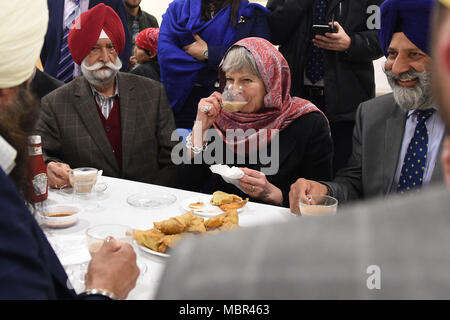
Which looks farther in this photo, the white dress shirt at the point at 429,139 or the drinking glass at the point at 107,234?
the white dress shirt at the point at 429,139

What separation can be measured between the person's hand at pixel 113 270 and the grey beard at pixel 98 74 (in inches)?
63.9

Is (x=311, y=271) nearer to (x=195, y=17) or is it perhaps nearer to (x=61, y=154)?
(x=61, y=154)

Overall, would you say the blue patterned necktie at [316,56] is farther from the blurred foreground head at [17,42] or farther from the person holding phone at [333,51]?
the blurred foreground head at [17,42]

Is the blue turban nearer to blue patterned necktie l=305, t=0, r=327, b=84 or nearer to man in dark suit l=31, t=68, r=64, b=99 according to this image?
blue patterned necktie l=305, t=0, r=327, b=84

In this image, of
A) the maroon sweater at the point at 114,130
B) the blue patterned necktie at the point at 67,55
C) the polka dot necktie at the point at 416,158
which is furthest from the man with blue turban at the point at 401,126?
the blue patterned necktie at the point at 67,55

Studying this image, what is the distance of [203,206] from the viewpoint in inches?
70.1

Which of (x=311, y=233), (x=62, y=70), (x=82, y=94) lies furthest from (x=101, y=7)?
(x=311, y=233)

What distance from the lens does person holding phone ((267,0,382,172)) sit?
2836mm

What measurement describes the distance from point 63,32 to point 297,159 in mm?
2164

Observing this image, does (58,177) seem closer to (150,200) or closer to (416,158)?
(150,200)

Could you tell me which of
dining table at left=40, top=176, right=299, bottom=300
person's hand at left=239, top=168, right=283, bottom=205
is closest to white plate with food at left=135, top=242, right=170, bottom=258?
dining table at left=40, top=176, right=299, bottom=300

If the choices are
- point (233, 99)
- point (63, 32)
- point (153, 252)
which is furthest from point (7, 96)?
point (63, 32)

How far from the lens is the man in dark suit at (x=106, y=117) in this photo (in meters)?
2.52

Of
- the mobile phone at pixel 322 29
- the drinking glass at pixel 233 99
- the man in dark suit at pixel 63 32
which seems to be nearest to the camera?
the drinking glass at pixel 233 99
